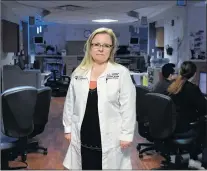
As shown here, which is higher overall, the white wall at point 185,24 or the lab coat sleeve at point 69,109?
the white wall at point 185,24

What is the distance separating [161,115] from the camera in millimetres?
3051

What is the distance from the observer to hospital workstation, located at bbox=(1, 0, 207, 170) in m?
3.23

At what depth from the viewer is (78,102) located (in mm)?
2092

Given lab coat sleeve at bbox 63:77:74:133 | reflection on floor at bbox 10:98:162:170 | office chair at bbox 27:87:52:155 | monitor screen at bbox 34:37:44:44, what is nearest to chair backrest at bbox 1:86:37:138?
office chair at bbox 27:87:52:155

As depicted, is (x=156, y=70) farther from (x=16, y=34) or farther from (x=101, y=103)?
(x=101, y=103)

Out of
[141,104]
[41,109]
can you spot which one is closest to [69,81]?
[41,109]

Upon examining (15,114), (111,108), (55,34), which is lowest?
(15,114)

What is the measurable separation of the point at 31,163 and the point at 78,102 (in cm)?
205

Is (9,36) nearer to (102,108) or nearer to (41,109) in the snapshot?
(41,109)

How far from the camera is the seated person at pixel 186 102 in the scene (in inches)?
125

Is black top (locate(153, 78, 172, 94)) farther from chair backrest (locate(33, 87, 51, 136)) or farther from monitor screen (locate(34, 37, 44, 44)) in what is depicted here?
monitor screen (locate(34, 37, 44, 44))

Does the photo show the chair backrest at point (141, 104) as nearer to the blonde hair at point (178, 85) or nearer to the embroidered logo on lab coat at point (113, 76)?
the blonde hair at point (178, 85)

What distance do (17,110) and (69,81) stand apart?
0.68 m

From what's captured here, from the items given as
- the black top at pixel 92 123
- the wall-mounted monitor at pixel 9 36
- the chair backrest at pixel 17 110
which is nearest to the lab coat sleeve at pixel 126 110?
the black top at pixel 92 123
